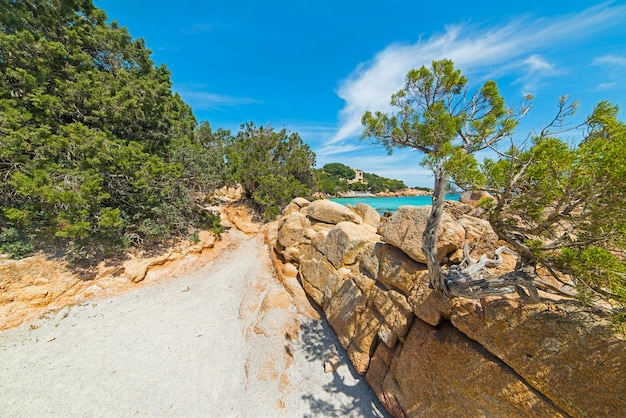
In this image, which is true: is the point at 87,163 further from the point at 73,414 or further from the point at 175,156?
the point at 73,414

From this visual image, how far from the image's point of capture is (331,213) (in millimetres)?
10961

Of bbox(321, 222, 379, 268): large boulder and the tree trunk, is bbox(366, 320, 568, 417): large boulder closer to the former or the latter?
the tree trunk

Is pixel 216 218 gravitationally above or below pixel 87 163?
below

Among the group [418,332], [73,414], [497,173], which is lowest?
[73,414]

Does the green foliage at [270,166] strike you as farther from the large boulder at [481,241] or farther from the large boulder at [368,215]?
the large boulder at [481,241]

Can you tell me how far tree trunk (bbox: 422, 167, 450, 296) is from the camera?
10.2 feet

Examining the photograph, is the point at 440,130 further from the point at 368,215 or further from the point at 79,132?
the point at 79,132

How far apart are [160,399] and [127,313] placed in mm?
4104

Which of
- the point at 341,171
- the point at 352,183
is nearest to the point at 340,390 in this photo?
the point at 352,183

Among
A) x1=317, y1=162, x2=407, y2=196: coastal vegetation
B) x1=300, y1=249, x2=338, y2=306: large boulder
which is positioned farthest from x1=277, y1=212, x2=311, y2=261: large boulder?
x1=317, y1=162, x2=407, y2=196: coastal vegetation

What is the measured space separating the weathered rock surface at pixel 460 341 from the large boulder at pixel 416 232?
24 millimetres

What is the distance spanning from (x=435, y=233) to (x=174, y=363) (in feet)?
25.4

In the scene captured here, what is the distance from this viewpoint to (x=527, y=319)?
2.99 m

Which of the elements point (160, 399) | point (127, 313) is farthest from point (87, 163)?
point (160, 399)
